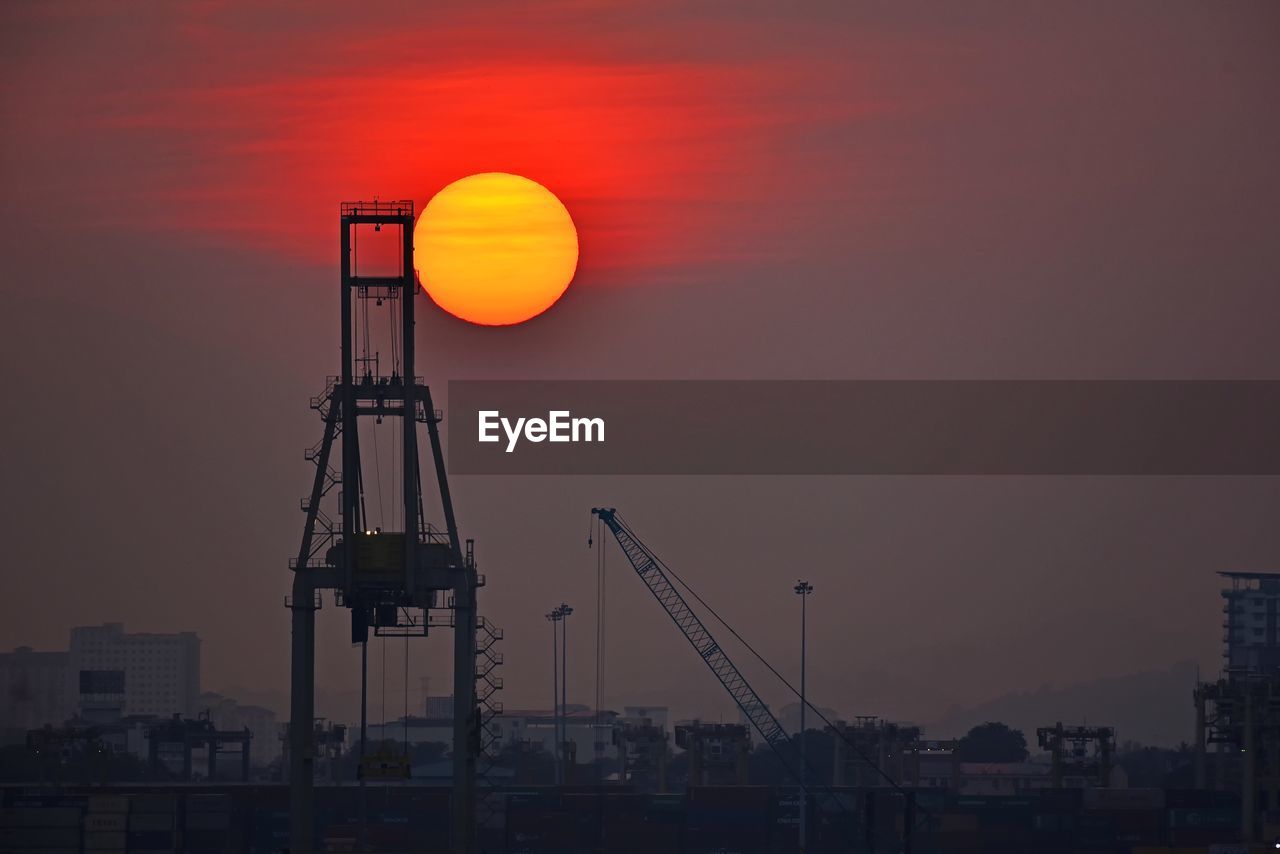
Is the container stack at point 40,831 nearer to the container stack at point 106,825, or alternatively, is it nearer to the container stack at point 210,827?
the container stack at point 106,825

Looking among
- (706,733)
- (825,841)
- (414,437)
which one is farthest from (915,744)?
(414,437)

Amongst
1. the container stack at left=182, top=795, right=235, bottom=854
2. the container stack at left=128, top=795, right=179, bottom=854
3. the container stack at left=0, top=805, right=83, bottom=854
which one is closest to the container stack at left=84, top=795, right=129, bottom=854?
the container stack at left=128, top=795, right=179, bottom=854

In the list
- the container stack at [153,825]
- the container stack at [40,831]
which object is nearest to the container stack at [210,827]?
the container stack at [153,825]

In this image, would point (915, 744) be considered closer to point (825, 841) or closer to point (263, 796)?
point (825, 841)

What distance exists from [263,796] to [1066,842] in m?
47.0

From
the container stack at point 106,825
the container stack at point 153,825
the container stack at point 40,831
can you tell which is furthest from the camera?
the container stack at point 153,825

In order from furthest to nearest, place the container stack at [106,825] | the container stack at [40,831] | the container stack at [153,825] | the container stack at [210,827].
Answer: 1. the container stack at [210,827]
2. the container stack at [153,825]
3. the container stack at [106,825]
4. the container stack at [40,831]

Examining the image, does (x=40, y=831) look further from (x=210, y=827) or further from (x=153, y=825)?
(x=210, y=827)

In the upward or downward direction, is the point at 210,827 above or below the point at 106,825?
below

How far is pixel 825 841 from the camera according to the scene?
447 ft

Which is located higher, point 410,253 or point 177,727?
point 410,253

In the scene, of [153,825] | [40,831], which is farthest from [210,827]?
[40,831]

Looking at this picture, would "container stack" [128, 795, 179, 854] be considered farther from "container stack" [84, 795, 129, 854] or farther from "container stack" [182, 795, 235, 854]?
"container stack" [182, 795, 235, 854]

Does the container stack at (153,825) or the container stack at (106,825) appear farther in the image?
the container stack at (153,825)
